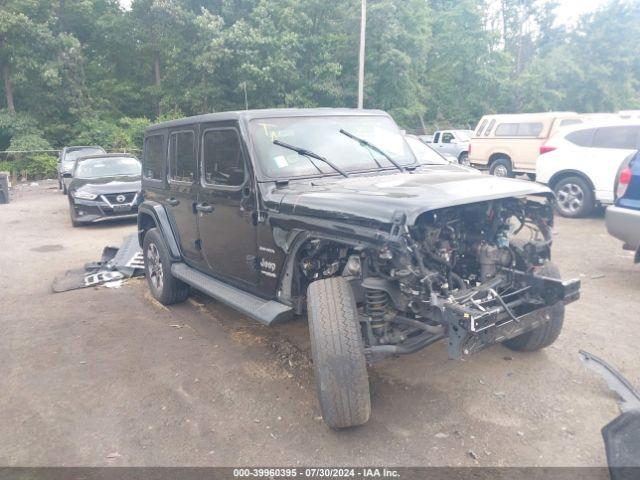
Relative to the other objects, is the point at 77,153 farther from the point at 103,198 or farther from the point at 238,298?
the point at 238,298

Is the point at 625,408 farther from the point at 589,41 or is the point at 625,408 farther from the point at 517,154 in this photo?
the point at 589,41

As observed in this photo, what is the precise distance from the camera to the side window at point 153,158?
579 cm

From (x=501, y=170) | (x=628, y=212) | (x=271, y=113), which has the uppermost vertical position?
(x=271, y=113)

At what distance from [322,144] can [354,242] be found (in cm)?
153

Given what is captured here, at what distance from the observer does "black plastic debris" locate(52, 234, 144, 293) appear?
22.2ft

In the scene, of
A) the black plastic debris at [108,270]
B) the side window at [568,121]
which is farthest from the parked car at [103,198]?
the side window at [568,121]

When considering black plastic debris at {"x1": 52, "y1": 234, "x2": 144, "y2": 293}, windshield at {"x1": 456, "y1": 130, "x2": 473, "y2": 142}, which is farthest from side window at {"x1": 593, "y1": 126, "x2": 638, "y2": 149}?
windshield at {"x1": 456, "y1": 130, "x2": 473, "y2": 142}

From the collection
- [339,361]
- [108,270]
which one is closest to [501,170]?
[108,270]

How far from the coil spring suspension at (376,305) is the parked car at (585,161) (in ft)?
25.9

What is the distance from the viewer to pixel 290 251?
149 inches

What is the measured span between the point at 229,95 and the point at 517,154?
1739 cm

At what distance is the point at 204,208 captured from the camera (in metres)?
4.79

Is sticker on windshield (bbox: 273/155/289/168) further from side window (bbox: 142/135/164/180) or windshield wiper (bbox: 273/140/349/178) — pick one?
side window (bbox: 142/135/164/180)

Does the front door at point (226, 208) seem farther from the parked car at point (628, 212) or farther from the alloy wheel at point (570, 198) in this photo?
the alloy wheel at point (570, 198)
